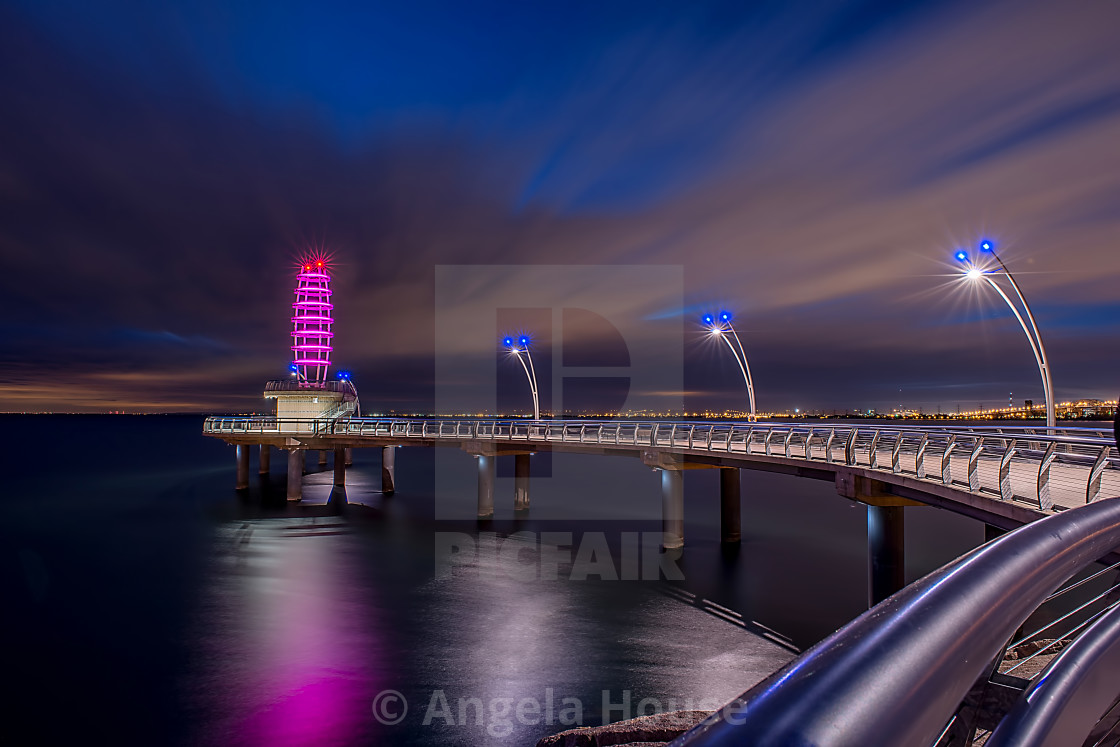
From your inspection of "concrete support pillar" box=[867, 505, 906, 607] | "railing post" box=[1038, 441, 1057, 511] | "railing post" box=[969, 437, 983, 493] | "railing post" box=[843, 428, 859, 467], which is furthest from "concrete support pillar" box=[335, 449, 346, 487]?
"railing post" box=[1038, 441, 1057, 511]

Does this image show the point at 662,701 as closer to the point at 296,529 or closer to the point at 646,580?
the point at 646,580

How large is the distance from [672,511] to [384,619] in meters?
12.8

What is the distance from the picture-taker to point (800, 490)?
54.6 metres

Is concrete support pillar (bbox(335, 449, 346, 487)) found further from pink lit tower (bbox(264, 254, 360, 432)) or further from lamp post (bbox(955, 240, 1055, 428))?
lamp post (bbox(955, 240, 1055, 428))

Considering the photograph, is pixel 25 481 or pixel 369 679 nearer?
pixel 369 679

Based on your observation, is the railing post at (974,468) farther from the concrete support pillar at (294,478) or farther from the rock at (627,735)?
the concrete support pillar at (294,478)

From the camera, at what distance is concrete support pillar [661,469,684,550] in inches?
1048

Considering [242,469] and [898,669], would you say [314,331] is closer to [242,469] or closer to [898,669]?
[242,469]

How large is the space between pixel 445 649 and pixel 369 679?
2.26 meters

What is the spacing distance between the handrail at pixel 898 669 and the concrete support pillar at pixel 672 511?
85.0 feet

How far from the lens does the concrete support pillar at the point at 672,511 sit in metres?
26.6

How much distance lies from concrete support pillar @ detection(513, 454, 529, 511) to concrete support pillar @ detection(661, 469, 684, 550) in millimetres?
12786

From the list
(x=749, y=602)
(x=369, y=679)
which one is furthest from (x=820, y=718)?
(x=749, y=602)

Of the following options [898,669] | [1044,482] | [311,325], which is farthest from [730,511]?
[311,325]
